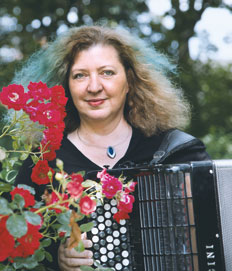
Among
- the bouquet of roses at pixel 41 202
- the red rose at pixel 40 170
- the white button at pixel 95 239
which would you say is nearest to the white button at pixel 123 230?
the white button at pixel 95 239

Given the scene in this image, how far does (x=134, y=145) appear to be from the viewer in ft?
7.95

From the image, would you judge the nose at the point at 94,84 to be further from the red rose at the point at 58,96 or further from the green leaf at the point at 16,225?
the green leaf at the point at 16,225

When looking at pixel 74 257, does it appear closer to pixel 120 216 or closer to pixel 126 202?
pixel 120 216

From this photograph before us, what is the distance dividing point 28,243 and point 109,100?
1.38 meters

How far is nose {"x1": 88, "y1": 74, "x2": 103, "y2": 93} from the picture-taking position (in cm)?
227

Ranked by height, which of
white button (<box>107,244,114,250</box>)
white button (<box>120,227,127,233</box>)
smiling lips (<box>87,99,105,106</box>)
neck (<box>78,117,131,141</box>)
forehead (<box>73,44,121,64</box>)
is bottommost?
white button (<box>107,244,114,250</box>)

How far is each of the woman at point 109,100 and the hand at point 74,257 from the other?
0.57 m

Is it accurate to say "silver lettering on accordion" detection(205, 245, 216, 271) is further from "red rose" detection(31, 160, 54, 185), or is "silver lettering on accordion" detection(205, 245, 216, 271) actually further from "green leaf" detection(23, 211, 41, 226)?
"green leaf" detection(23, 211, 41, 226)

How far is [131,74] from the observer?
103 inches

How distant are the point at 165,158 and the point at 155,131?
19.3 inches

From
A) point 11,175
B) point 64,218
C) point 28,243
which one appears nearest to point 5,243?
point 28,243

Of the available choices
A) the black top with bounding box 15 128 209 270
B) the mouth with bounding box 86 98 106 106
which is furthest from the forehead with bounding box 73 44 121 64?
the black top with bounding box 15 128 209 270

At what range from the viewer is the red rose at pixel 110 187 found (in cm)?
130

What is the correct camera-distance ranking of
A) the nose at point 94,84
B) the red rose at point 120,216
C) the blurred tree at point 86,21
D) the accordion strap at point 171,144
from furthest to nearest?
1. the blurred tree at point 86,21
2. the nose at point 94,84
3. the accordion strap at point 171,144
4. the red rose at point 120,216
